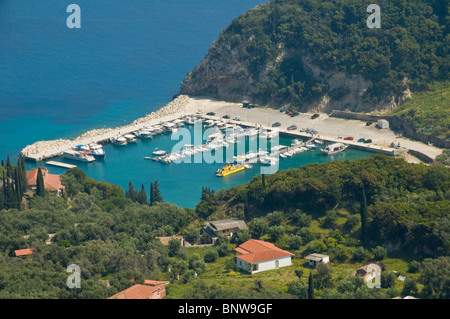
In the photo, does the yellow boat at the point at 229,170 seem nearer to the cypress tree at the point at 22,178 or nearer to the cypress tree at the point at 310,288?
the cypress tree at the point at 22,178

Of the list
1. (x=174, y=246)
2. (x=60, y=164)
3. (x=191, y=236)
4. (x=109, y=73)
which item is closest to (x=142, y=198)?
(x=191, y=236)

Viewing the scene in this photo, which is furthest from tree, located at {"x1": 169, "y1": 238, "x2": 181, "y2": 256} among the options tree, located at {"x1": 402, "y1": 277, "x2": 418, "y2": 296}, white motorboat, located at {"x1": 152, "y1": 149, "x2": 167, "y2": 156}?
white motorboat, located at {"x1": 152, "y1": 149, "x2": 167, "y2": 156}

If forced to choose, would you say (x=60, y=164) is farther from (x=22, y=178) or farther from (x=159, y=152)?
(x=22, y=178)

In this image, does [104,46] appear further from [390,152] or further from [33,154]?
[390,152]

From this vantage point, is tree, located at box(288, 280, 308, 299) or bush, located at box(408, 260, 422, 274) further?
bush, located at box(408, 260, 422, 274)

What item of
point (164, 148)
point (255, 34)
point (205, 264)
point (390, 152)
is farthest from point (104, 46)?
point (205, 264)

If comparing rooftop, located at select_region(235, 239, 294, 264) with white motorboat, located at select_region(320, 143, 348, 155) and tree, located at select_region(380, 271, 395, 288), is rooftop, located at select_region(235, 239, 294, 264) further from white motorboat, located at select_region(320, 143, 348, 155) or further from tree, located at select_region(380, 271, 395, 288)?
white motorboat, located at select_region(320, 143, 348, 155)
